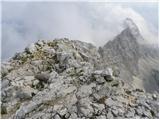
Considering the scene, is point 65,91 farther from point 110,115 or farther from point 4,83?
point 4,83

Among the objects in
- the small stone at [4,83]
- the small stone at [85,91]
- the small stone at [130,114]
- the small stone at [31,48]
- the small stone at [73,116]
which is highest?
the small stone at [31,48]

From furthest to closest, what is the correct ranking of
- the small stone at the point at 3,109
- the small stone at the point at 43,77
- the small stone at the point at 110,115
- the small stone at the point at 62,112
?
the small stone at the point at 43,77 → the small stone at the point at 3,109 → the small stone at the point at 62,112 → the small stone at the point at 110,115

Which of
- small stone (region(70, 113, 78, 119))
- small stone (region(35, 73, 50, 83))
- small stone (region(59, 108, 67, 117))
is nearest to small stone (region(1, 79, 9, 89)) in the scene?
small stone (region(35, 73, 50, 83))

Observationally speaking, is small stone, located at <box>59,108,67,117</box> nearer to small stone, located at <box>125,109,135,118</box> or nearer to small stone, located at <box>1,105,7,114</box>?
small stone, located at <box>125,109,135,118</box>

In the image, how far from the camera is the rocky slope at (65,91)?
2322 cm

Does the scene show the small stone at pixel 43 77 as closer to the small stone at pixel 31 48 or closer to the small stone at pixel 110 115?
the small stone at pixel 31 48

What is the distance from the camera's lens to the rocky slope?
76.2 feet

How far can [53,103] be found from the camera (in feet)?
80.2

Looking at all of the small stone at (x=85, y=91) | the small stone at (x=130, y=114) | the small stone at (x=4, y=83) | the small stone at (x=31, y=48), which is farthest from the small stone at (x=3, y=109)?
the small stone at (x=130, y=114)

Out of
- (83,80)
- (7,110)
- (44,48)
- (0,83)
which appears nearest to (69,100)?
(83,80)

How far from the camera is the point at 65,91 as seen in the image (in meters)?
25.7

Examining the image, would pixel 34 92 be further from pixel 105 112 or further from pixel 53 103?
pixel 105 112

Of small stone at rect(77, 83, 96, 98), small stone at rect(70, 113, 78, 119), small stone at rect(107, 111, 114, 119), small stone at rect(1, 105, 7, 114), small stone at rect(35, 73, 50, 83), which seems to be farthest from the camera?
small stone at rect(35, 73, 50, 83)

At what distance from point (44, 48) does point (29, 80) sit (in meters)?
5.61
